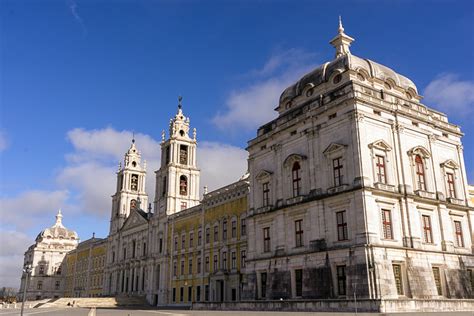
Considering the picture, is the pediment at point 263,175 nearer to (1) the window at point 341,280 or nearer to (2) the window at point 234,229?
(1) the window at point 341,280

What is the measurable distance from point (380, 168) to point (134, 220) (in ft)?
164

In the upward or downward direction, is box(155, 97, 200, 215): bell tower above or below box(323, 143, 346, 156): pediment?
above

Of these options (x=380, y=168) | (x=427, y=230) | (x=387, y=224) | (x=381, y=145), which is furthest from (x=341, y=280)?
(x=381, y=145)

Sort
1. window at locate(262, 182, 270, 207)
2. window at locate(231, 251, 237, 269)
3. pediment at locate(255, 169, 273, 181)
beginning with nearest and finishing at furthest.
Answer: window at locate(262, 182, 270, 207) → pediment at locate(255, 169, 273, 181) → window at locate(231, 251, 237, 269)

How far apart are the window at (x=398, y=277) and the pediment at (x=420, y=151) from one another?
27.2 feet

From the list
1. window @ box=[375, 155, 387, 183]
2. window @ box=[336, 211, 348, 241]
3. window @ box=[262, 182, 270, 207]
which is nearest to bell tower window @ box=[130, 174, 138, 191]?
window @ box=[262, 182, 270, 207]

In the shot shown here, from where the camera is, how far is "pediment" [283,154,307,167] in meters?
36.1

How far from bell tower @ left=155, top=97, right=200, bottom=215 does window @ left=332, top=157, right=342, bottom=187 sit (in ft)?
117

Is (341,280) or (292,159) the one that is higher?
(292,159)

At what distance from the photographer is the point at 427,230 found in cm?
3297

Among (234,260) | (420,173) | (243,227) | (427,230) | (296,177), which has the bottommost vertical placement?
(234,260)

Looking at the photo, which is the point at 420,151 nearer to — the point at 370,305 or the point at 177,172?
the point at 370,305

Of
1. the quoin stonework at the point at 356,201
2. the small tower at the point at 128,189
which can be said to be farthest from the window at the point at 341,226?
the small tower at the point at 128,189

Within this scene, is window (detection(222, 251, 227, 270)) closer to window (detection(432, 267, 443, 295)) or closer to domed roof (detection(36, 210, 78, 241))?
window (detection(432, 267, 443, 295))
